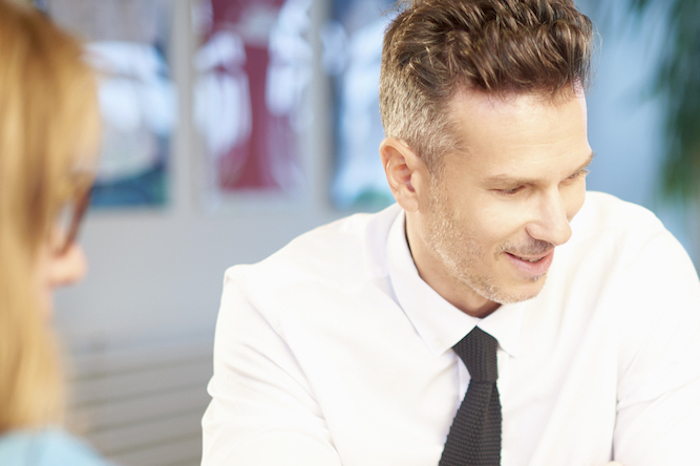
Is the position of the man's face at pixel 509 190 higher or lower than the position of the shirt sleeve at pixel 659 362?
higher

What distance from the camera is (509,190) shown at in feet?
3.94

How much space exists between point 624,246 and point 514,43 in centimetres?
49

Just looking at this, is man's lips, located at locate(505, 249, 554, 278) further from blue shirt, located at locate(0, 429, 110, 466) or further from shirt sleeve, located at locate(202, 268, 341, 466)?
blue shirt, located at locate(0, 429, 110, 466)

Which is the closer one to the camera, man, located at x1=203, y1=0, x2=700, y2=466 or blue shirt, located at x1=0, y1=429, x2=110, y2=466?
blue shirt, located at x1=0, y1=429, x2=110, y2=466

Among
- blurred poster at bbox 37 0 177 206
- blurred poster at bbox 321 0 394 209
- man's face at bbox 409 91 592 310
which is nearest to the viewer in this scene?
man's face at bbox 409 91 592 310

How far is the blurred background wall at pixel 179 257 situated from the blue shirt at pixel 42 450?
1792 millimetres

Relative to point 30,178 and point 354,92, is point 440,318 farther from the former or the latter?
point 354,92

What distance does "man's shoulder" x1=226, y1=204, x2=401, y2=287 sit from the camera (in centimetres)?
134

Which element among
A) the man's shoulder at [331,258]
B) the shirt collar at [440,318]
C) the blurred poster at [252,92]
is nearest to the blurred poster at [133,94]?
the blurred poster at [252,92]

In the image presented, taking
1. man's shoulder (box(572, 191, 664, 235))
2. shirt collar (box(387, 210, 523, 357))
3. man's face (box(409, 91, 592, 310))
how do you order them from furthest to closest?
1. man's shoulder (box(572, 191, 664, 235))
2. shirt collar (box(387, 210, 523, 357))
3. man's face (box(409, 91, 592, 310))

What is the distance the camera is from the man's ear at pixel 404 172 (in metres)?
1.34

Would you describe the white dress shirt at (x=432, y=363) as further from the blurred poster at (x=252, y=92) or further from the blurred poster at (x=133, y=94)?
the blurred poster at (x=252, y=92)

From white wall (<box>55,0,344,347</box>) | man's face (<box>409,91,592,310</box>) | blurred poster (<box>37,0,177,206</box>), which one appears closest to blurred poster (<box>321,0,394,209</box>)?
white wall (<box>55,0,344,347</box>)

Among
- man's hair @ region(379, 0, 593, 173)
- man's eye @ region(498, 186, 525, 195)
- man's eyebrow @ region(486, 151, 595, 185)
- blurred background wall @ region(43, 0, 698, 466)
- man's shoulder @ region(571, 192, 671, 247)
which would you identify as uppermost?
man's hair @ region(379, 0, 593, 173)
